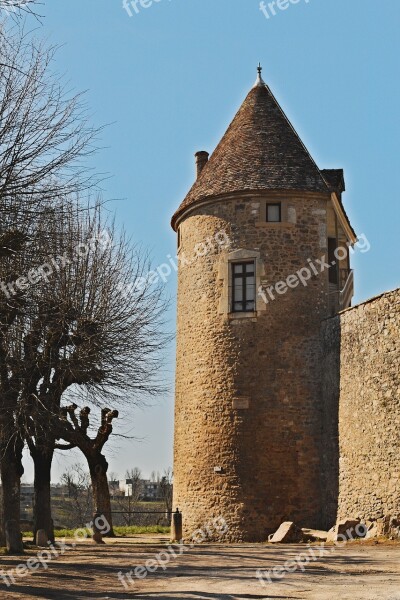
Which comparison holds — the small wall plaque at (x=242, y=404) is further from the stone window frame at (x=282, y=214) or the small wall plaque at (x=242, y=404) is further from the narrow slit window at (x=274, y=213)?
the narrow slit window at (x=274, y=213)

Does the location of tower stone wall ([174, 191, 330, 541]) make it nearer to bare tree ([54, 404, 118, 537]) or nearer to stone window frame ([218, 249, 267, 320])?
stone window frame ([218, 249, 267, 320])

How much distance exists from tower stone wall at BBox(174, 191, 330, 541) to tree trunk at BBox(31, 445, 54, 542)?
11.1 ft

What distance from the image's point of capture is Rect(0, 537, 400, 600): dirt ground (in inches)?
372

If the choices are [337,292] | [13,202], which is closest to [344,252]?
[337,292]

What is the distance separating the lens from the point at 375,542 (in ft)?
52.5

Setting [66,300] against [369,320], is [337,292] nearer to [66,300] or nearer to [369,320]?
[369,320]

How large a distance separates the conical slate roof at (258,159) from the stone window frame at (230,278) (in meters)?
1.58

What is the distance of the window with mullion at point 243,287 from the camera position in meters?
20.0

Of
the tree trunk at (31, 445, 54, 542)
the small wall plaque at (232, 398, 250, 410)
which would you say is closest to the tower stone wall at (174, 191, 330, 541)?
the small wall plaque at (232, 398, 250, 410)

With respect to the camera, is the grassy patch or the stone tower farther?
the grassy patch

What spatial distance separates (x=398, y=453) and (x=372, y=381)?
1679mm

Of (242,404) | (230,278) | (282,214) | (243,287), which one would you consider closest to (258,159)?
(282,214)

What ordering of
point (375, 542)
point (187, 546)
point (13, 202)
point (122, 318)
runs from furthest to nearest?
point (122, 318)
point (187, 546)
point (375, 542)
point (13, 202)

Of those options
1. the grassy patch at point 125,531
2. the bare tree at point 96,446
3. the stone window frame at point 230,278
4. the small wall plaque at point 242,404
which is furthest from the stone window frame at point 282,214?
the grassy patch at point 125,531
